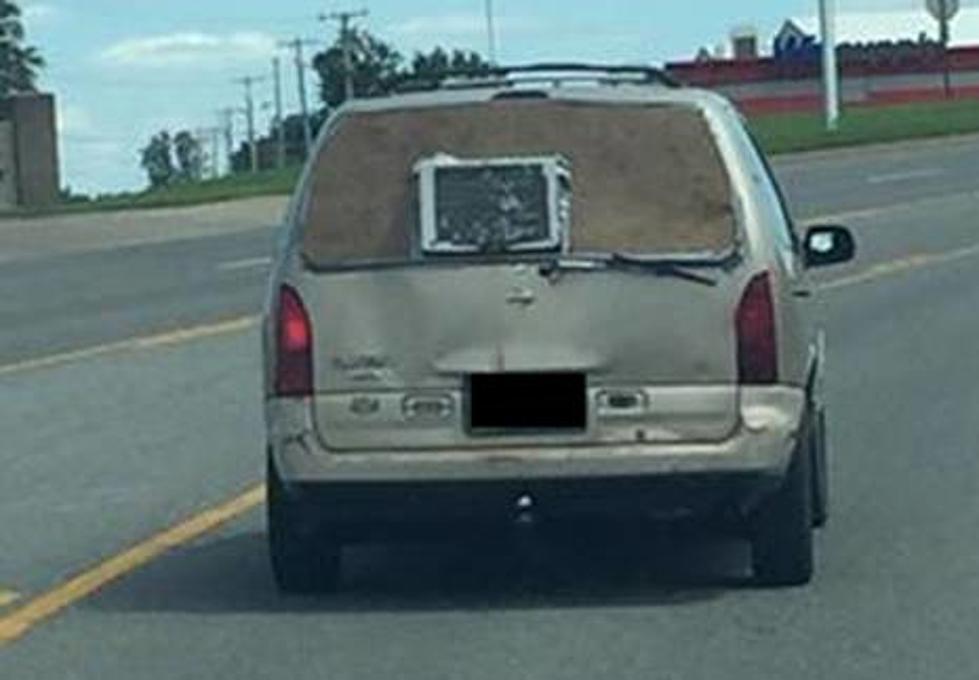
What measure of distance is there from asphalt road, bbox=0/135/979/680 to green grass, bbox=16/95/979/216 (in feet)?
105

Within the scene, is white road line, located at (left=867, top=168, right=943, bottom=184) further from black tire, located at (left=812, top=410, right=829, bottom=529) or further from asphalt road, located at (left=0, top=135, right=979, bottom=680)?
black tire, located at (left=812, top=410, right=829, bottom=529)

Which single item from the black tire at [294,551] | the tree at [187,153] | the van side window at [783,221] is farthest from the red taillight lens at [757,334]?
the tree at [187,153]

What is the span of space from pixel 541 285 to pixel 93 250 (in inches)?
1276

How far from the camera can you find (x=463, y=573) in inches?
494

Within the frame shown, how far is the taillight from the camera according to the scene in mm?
11453

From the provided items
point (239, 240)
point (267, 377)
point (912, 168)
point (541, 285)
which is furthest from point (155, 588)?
point (912, 168)

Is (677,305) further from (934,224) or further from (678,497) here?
(934,224)

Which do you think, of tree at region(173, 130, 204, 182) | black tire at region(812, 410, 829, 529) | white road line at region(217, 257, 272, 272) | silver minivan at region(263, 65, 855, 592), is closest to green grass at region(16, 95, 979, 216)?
white road line at region(217, 257, 272, 272)

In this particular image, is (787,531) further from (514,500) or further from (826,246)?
(826,246)

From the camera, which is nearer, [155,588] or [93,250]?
[155,588]

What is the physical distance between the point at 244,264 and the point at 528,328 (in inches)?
1018

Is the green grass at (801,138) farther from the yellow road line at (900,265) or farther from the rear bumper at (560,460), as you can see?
the rear bumper at (560,460)

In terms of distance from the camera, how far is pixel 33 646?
11.0 metres

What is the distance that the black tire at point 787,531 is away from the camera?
38.4 feet
